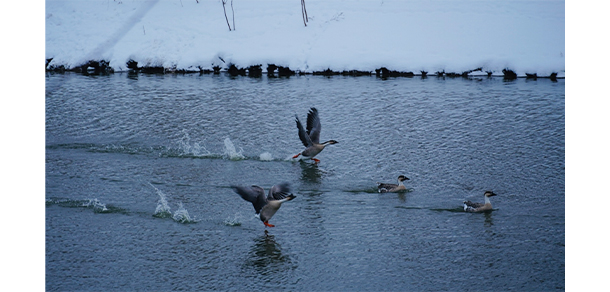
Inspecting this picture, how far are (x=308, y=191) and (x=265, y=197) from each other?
2.20 metres

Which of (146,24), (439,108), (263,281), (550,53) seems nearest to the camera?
(263,281)

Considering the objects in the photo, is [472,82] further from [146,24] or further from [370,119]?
[146,24]

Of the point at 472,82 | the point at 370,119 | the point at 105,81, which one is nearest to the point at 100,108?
the point at 105,81

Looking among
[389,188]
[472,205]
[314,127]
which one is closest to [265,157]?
[314,127]

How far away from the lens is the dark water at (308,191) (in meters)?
7.36

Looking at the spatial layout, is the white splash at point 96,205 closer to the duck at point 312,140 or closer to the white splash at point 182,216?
the white splash at point 182,216

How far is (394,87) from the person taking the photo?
19.8 m

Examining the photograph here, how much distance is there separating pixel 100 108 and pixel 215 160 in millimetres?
6219

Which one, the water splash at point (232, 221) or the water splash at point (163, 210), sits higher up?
the water splash at point (163, 210)

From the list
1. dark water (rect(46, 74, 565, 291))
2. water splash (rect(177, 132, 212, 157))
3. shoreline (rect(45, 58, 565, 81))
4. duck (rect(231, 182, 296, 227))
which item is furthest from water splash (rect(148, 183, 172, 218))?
shoreline (rect(45, 58, 565, 81))

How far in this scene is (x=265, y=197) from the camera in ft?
27.3

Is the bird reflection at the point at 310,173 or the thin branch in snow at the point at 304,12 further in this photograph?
the thin branch in snow at the point at 304,12

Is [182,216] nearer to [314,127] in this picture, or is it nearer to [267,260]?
[267,260]

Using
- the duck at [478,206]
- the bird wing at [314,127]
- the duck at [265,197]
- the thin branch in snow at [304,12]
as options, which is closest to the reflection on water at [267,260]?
the duck at [265,197]
